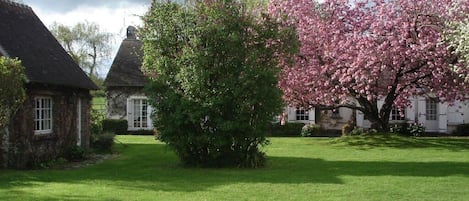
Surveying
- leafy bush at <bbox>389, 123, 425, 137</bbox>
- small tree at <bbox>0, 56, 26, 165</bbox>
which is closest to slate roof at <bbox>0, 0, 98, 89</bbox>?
small tree at <bbox>0, 56, 26, 165</bbox>

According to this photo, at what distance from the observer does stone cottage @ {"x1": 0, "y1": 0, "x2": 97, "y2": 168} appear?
14.9m

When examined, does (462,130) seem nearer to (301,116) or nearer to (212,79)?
(301,116)

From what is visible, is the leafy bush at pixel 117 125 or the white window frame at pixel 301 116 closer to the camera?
the leafy bush at pixel 117 125

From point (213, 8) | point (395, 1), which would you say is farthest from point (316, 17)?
point (213, 8)

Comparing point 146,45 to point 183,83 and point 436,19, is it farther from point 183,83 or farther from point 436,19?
point 436,19

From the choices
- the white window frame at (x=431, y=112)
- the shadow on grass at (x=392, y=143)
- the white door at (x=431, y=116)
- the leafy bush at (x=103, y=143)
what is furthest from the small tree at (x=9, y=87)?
the white window frame at (x=431, y=112)

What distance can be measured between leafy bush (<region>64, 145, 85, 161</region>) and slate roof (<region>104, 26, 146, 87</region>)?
13.9m

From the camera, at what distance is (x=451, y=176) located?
1279cm

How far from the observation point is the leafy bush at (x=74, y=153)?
17.3m

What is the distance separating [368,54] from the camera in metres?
20.8

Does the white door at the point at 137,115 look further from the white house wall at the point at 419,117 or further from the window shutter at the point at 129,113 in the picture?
the white house wall at the point at 419,117

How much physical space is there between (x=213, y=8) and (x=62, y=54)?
6.62 metres

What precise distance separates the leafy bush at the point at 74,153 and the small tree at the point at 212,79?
358cm

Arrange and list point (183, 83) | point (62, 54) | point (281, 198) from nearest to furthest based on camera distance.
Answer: point (281, 198), point (183, 83), point (62, 54)
